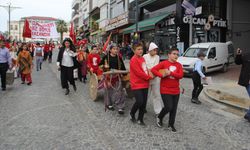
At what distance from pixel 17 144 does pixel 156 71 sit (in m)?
2.65

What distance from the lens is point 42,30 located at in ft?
67.5

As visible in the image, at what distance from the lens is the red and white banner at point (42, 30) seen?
20.4 metres

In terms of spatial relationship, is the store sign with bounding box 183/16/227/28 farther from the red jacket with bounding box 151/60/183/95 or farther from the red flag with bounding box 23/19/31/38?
the red jacket with bounding box 151/60/183/95

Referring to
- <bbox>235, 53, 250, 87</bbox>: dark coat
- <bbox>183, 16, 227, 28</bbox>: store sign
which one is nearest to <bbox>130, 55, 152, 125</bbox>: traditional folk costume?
<bbox>235, 53, 250, 87</bbox>: dark coat

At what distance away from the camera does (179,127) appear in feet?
20.4

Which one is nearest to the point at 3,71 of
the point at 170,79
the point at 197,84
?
the point at 197,84

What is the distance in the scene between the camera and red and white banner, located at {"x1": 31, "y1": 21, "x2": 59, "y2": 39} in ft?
66.9

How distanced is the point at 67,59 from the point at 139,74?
429 cm

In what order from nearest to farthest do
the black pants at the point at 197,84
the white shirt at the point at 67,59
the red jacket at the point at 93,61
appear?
the black pants at the point at 197,84 < the red jacket at the point at 93,61 < the white shirt at the point at 67,59

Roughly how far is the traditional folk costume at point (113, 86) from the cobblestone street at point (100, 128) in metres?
0.25

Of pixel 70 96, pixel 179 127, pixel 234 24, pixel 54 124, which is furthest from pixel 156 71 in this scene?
pixel 234 24

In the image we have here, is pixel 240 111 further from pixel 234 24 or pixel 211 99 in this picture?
pixel 234 24

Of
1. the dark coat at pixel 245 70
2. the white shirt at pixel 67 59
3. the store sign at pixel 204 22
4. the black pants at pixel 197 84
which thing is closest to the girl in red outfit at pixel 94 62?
the white shirt at pixel 67 59

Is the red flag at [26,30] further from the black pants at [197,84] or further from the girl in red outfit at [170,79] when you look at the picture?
the girl in red outfit at [170,79]
